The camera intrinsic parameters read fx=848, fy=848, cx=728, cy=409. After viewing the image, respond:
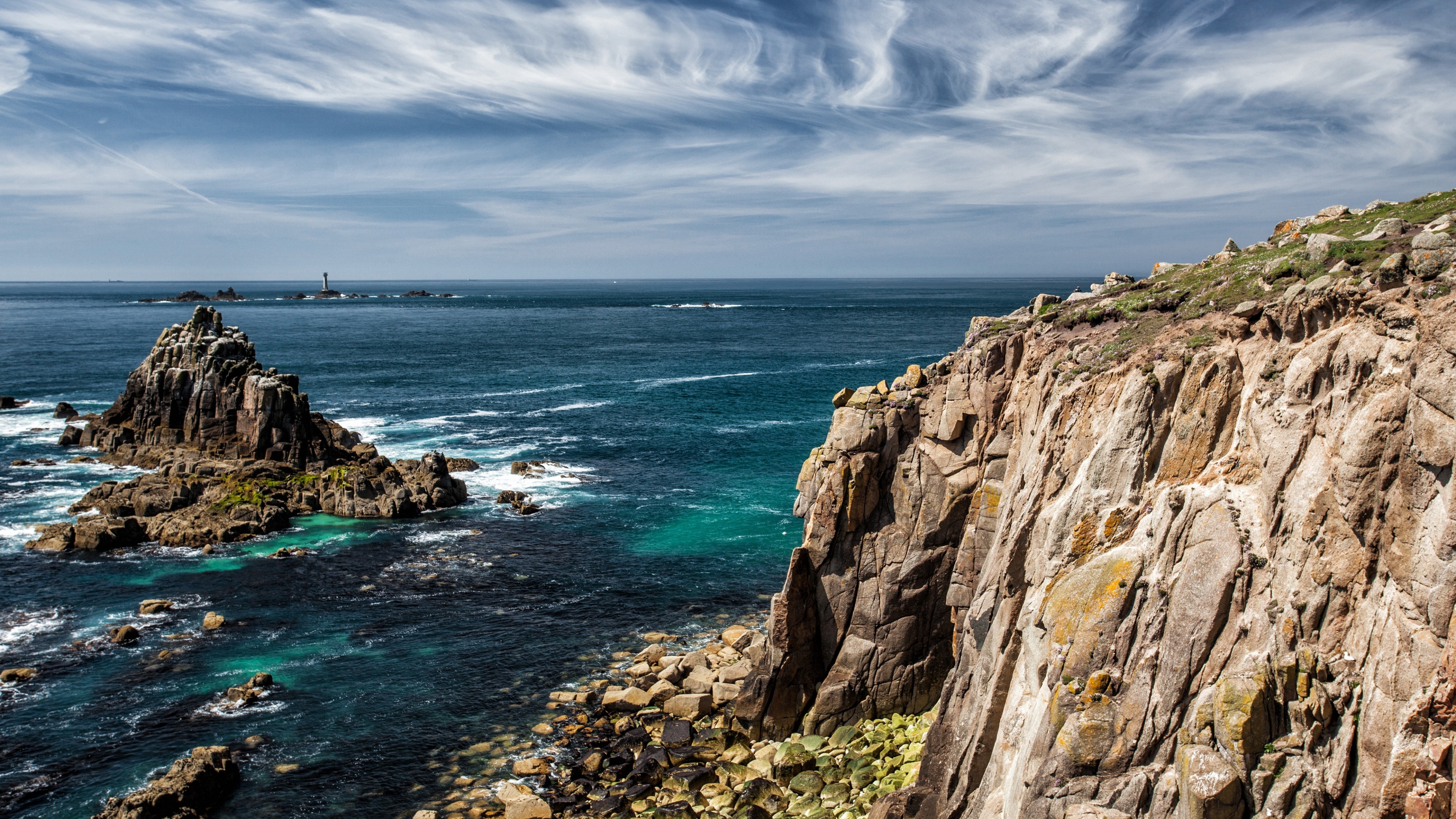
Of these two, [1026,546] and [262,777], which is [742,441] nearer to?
[262,777]

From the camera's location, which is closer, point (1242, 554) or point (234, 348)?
point (1242, 554)

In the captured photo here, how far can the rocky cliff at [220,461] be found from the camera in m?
53.1

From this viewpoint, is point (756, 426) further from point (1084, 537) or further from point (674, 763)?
point (1084, 537)

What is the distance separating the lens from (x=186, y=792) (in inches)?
1046

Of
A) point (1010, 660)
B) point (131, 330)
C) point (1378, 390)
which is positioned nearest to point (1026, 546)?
point (1010, 660)

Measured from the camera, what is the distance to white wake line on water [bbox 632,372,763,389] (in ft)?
365

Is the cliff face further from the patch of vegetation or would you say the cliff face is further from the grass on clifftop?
the patch of vegetation

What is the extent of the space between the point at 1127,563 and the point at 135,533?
56.3 meters

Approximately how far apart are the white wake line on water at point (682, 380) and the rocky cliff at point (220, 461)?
44415 mm

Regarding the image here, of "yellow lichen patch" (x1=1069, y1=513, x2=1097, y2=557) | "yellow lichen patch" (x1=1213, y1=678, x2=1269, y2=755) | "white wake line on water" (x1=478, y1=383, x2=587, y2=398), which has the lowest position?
"white wake line on water" (x1=478, y1=383, x2=587, y2=398)

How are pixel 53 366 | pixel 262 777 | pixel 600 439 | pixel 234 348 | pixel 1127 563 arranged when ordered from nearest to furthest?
pixel 1127 563, pixel 262 777, pixel 234 348, pixel 600 439, pixel 53 366

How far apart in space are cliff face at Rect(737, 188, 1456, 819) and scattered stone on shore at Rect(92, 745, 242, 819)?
2138 cm

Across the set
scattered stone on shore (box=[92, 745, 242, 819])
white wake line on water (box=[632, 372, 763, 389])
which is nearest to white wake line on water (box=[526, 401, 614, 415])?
white wake line on water (box=[632, 372, 763, 389])

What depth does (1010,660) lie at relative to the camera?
1880 cm
